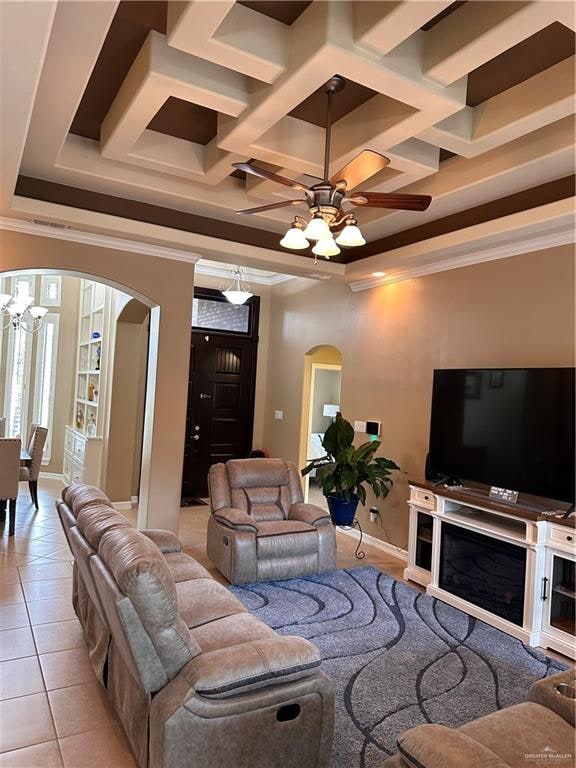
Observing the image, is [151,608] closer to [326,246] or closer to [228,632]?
[228,632]

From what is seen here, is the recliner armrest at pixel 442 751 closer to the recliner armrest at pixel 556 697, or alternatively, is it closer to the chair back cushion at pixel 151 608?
the recliner armrest at pixel 556 697

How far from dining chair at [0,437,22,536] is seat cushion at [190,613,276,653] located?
11.4 feet

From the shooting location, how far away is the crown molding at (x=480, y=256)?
3.89 meters

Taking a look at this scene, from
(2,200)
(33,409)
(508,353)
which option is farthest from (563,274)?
(33,409)

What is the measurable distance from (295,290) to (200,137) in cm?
377

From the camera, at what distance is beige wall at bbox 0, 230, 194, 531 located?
193 inches

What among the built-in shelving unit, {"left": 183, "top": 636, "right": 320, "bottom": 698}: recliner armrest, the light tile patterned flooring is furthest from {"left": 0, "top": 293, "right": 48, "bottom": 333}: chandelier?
{"left": 183, "top": 636, "right": 320, "bottom": 698}: recliner armrest

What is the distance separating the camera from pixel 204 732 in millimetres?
1873

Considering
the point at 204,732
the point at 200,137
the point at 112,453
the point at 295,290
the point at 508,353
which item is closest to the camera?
the point at 204,732

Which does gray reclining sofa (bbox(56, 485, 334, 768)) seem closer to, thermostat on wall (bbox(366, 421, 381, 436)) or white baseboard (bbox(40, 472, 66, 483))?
thermostat on wall (bbox(366, 421, 381, 436))

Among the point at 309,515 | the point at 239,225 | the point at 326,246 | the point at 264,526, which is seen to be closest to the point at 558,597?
the point at 309,515

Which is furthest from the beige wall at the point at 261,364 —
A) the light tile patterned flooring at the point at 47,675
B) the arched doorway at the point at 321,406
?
the light tile patterned flooring at the point at 47,675

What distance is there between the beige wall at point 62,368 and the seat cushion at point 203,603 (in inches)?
259

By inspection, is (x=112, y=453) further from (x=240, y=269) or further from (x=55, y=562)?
(x=240, y=269)
